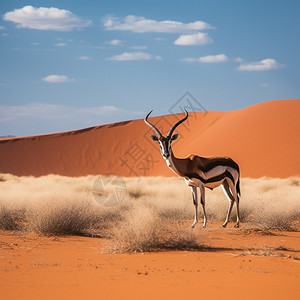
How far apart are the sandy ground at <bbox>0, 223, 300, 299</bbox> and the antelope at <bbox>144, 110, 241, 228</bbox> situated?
2.28 m

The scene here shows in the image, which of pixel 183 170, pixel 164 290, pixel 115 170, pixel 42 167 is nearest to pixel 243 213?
pixel 183 170

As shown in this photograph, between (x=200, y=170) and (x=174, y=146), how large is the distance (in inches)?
1968

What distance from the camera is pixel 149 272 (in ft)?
19.9

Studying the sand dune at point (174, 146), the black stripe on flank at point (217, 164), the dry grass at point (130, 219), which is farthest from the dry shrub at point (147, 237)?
the sand dune at point (174, 146)

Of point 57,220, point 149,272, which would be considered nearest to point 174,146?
point 57,220

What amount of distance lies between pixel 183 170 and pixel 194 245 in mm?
3215

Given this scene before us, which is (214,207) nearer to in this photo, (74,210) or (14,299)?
(74,210)

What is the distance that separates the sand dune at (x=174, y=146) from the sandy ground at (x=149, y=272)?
98.4ft

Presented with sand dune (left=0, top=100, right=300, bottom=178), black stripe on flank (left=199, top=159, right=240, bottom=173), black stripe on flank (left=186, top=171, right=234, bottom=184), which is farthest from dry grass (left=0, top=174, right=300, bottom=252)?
sand dune (left=0, top=100, right=300, bottom=178)

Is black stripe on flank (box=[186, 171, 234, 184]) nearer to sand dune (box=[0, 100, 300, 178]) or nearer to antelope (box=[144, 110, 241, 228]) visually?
antelope (box=[144, 110, 241, 228])

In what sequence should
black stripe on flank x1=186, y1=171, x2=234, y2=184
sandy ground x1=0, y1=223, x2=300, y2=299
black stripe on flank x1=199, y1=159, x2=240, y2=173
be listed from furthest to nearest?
black stripe on flank x1=199, y1=159, x2=240, y2=173, black stripe on flank x1=186, y1=171, x2=234, y2=184, sandy ground x1=0, y1=223, x2=300, y2=299

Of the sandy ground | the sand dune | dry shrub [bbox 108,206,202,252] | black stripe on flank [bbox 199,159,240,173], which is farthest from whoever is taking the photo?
the sand dune

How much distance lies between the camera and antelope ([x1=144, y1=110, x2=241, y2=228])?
10742mm

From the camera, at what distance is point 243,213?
14039mm
